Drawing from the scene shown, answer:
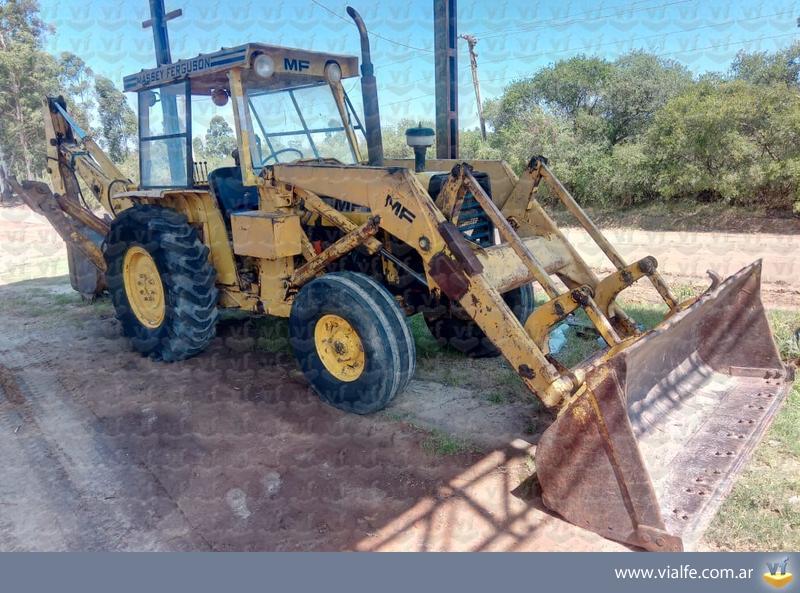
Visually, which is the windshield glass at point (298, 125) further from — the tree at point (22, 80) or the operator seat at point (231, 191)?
the tree at point (22, 80)

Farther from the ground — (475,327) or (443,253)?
(443,253)

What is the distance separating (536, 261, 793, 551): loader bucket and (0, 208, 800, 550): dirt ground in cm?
24

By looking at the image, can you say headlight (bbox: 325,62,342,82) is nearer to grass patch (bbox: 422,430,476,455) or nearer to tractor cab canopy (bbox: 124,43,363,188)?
tractor cab canopy (bbox: 124,43,363,188)

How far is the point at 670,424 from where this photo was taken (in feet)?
11.5

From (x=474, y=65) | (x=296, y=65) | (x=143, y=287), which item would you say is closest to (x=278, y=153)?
(x=296, y=65)

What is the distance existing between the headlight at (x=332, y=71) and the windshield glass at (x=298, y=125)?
3.8 inches

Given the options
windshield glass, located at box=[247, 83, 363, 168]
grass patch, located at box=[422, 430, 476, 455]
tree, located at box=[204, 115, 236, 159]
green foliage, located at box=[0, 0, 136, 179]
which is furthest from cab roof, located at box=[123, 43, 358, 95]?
green foliage, located at box=[0, 0, 136, 179]

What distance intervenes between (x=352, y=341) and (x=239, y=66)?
2.20 m

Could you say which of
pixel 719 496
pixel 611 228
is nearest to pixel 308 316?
pixel 719 496

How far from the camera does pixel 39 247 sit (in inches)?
497

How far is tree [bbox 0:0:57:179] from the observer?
2234 cm

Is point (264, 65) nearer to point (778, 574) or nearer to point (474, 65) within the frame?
point (778, 574)

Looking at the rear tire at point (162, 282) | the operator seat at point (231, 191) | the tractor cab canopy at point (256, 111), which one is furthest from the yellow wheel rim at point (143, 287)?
the operator seat at point (231, 191)

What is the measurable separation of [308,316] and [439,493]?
1.57m
